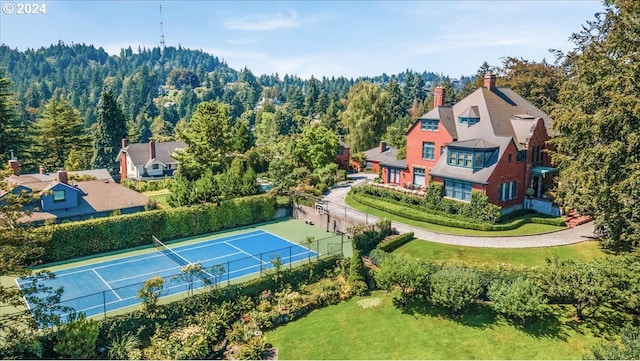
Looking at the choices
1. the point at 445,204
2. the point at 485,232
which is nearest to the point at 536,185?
the point at 445,204

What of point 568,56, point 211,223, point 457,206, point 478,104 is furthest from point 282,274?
point 478,104

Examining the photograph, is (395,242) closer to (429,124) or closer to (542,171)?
(429,124)

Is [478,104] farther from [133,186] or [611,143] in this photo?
[133,186]

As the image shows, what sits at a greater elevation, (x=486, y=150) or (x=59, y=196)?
(x=486, y=150)

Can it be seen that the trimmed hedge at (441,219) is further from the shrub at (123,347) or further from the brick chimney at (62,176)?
the brick chimney at (62,176)

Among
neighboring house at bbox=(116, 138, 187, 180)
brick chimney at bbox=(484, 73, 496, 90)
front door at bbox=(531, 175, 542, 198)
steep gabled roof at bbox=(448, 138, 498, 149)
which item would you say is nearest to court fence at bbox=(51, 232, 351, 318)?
steep gabled roof at bbox=(448, 138, 498, 149)

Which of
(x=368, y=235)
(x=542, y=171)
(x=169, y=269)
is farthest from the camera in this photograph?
(x=542, y=171)
